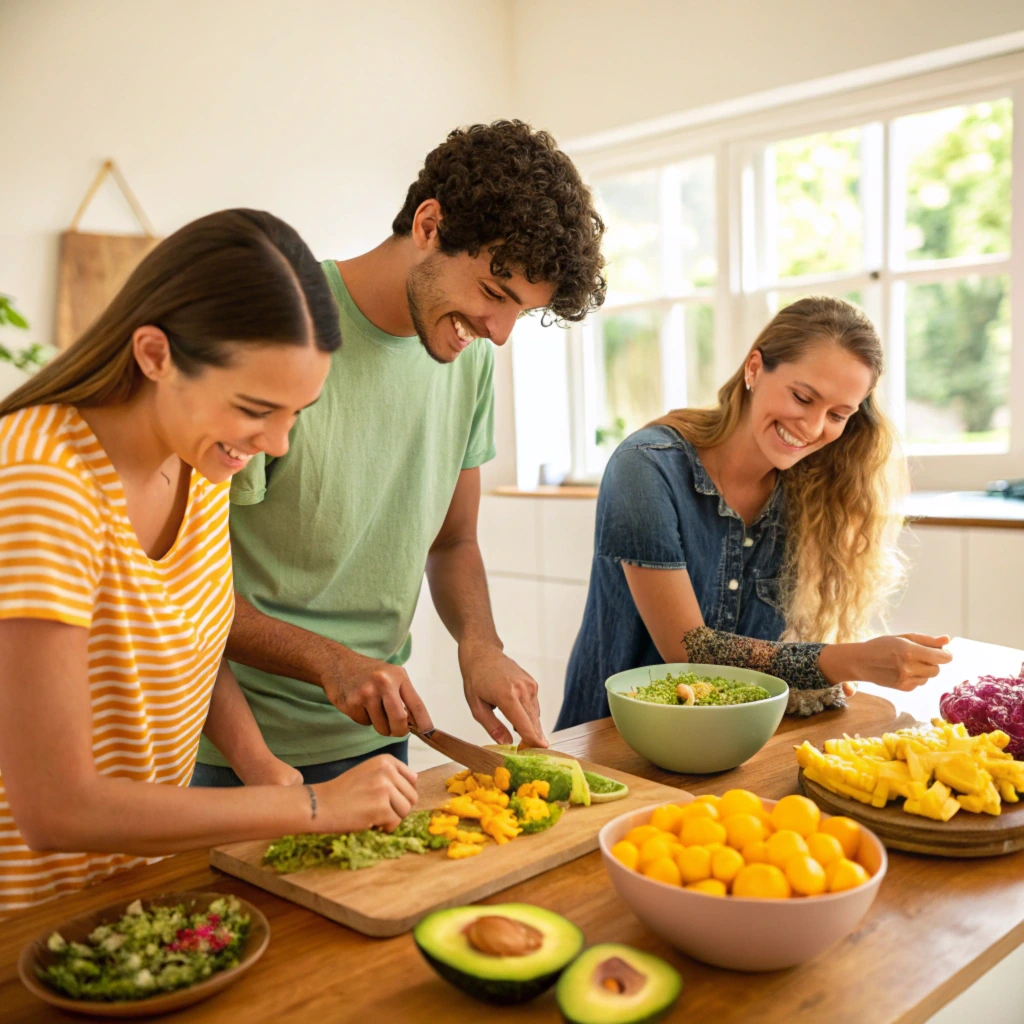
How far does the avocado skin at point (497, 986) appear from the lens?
2.63 ft

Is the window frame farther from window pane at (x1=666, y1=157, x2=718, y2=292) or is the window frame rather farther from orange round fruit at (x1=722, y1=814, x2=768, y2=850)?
orange round fruit at (x1=722, y1=814, x2=768, y2=850)

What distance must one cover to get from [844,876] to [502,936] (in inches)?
10.9

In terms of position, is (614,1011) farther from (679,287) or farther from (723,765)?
(679,287)

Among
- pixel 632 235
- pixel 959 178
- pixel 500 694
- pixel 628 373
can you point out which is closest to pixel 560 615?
pixel 628 373

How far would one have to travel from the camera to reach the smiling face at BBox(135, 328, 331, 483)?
1.03 metres

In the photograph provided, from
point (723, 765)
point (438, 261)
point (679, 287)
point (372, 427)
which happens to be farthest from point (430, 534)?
point (679, 287)

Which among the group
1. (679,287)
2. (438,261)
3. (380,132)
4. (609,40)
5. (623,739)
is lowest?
(623,739)

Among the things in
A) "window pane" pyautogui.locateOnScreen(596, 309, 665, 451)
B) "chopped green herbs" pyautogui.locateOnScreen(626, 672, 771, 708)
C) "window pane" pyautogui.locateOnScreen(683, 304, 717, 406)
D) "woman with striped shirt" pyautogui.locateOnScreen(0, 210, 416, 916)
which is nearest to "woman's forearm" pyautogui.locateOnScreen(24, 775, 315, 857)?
"woman with striped shirt" pyautogui.locateOnScreen(0, 210, 416, 916)

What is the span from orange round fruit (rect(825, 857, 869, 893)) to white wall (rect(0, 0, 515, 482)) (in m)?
2.97

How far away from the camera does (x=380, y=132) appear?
4.13 metres

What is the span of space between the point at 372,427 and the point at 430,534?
224mm

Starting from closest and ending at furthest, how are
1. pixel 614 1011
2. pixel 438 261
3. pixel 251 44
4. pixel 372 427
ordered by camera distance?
pixel 614 1011 → pixel 438 261 → pixel 372 427 → pixel 251 44

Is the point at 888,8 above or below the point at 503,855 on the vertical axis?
above

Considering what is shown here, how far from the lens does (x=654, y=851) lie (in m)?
0.90
